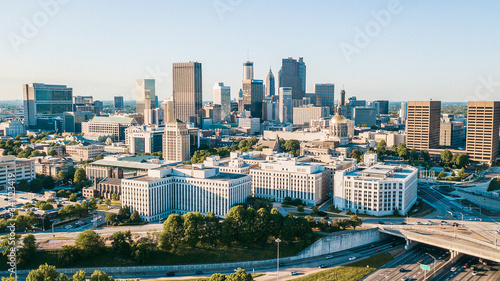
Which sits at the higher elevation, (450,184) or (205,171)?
(205,171)

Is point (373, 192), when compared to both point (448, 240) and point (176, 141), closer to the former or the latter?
point (448, 240)

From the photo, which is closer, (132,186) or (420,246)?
(420,246)

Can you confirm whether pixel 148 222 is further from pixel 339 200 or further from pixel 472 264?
pixel 472 264

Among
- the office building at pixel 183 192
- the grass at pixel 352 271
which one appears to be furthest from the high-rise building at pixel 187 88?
the grass at pixel 352 271

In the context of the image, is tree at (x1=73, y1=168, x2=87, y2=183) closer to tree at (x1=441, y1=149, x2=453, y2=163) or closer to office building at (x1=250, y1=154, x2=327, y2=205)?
office building at (x1=250, y1=154, x2=327, y2=205)

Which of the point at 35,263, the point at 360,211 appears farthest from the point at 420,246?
the point at 35,263

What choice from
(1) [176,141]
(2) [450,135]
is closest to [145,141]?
(1) [176,141]

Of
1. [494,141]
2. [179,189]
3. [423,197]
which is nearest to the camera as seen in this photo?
[179,189]

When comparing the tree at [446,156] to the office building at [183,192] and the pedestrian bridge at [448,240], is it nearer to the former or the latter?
the pedestrian bridge at [448,240]

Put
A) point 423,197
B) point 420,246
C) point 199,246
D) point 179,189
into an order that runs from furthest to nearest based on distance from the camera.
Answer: point 423,197 → point 179,189 → point 420,246 → point 199,246
